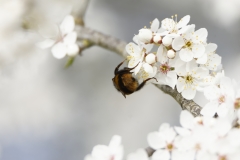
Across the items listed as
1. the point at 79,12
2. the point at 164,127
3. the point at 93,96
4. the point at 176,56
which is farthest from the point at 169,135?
the point at 93,96

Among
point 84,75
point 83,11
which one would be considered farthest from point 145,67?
point 84,75

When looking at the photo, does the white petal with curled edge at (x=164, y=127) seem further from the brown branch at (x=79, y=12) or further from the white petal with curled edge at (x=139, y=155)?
the brown branch at (x=79, y=12)

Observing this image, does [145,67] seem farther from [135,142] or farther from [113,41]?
[135,142]

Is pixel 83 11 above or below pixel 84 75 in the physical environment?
below

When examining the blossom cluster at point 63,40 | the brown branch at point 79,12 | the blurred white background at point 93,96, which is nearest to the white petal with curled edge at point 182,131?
the blossom cluster at point 63,40

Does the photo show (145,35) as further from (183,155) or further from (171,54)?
(183,155)

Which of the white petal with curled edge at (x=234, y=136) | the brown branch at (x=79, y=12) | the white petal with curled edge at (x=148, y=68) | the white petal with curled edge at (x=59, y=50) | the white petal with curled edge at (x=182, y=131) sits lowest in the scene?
the white petal with curled edge at (x=234, y=136)
